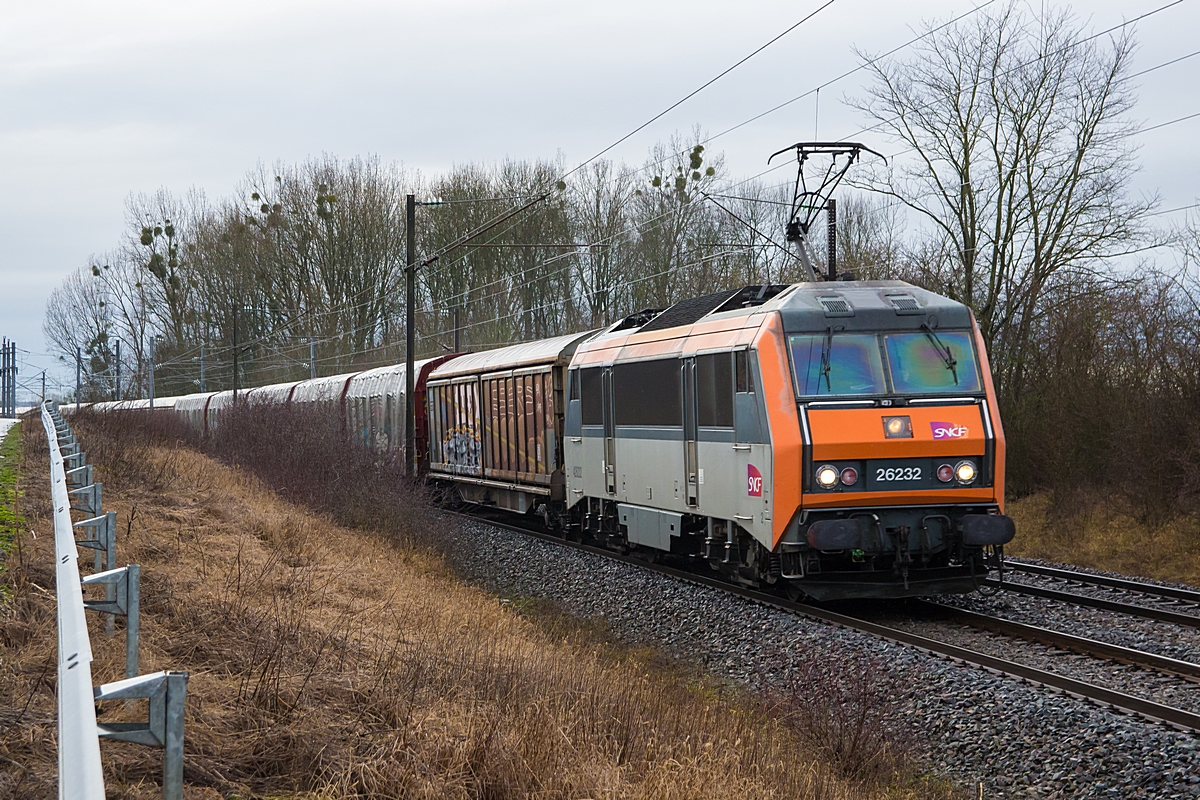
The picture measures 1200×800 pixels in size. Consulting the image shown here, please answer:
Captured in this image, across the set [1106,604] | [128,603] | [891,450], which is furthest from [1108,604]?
[128,603]

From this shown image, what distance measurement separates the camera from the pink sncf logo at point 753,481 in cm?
1064

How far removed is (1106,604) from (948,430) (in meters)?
2.37

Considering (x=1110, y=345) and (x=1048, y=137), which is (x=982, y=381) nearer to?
(x=1110, y=345)

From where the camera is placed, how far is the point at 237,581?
26.1 feet

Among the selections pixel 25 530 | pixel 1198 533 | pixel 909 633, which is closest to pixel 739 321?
pixel 909 633

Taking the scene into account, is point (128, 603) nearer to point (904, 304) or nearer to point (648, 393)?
point (904, 304)

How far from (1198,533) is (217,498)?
13.3m

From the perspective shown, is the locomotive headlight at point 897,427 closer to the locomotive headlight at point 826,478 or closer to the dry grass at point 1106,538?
the locomotive headlight at point 826,478

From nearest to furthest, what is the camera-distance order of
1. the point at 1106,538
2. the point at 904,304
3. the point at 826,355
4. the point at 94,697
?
the point at 94,697 < the point at 826,355 < the point at 904,304 < the point at 1106,538

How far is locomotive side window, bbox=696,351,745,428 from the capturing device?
37.3 ft

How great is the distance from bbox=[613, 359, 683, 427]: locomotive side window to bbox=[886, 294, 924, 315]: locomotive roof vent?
2.60m

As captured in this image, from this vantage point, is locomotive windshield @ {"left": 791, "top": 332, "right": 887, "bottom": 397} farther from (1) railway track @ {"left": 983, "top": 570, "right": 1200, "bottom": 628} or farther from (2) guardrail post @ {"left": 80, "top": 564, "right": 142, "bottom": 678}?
(2) guardrail post @ {"left": 80, "top": 564, "right": 142, "bottom": 678}

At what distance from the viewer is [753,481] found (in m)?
10.8

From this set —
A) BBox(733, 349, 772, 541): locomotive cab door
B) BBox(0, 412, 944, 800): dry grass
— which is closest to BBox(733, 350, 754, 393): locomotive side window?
BBox(733, 349, 772, 541): locomotive cab door
